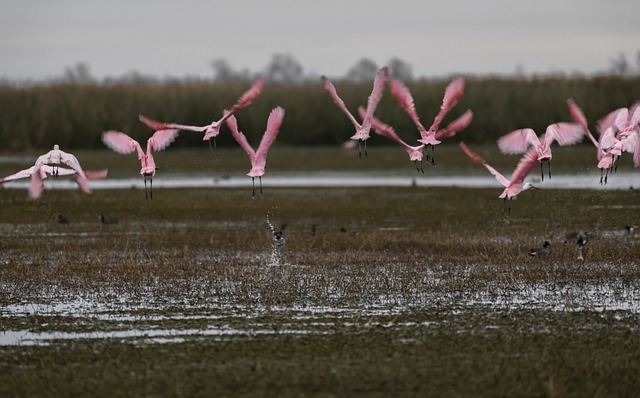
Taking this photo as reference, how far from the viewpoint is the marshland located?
10.4 m

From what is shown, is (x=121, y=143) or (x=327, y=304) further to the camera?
(x=121, y=143)

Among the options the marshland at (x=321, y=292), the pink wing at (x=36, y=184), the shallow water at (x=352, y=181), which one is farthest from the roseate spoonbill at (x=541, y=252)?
the shallow water at (x=352, y=181)

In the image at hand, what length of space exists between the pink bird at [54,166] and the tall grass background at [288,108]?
27.0 metres

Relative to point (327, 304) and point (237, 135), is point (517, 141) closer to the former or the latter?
point (237, 135)

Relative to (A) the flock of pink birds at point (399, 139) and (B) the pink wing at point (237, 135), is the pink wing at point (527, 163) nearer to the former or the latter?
(A) the flock of pink birds at point (399, 139)

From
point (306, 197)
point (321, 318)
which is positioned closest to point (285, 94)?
point (306, 197)

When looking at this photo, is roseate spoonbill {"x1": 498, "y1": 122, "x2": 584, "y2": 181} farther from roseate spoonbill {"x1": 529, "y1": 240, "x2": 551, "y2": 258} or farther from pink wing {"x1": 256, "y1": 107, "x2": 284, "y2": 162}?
pink wing {"x1": 256, "y1": 107, "x2": 284, "y2": 162}

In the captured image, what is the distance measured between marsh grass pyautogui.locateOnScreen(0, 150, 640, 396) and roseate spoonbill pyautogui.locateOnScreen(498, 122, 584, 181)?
4.90ft

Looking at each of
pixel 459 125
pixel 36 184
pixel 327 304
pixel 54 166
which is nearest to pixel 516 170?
pixel 459 125

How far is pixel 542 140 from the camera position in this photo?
16078mm

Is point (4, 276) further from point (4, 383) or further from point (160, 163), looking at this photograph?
point (160, 163)

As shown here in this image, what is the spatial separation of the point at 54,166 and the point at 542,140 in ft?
20.2

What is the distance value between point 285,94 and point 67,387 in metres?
38.5

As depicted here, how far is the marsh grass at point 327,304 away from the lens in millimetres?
10367
